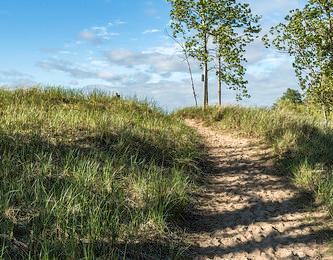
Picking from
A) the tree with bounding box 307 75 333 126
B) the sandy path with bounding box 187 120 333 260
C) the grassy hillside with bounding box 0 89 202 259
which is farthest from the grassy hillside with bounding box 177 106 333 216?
the tree with bounding box 307 75 333 126

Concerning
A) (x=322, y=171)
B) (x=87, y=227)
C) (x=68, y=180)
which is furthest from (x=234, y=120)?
(x=87, y=227)

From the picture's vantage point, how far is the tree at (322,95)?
19.2 meters

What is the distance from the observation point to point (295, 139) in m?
10.5

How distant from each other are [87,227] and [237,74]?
20161 mm

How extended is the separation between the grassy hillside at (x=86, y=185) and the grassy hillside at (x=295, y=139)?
2.12 meters

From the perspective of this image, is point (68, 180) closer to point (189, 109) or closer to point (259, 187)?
point (259, 187)

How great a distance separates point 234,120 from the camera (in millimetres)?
14930

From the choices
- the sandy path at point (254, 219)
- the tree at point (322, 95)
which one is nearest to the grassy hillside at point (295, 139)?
the sandy path at point (254, 219)

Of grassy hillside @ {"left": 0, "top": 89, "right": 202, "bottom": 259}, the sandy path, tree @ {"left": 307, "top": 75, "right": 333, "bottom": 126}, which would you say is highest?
tree @ {"left": 307, "top": 75, "right": 333, "bottom": 126}

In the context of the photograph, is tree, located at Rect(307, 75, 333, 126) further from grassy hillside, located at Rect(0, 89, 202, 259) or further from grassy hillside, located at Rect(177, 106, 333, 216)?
grassy hillside, located at Rect(0, 89, 202, 259)

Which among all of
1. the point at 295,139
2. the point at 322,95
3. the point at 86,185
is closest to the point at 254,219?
the point at 86,185

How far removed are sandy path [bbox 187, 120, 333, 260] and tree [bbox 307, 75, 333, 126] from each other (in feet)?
35.8

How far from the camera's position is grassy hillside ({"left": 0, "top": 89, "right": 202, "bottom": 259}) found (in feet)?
16.0

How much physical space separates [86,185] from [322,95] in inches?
628
